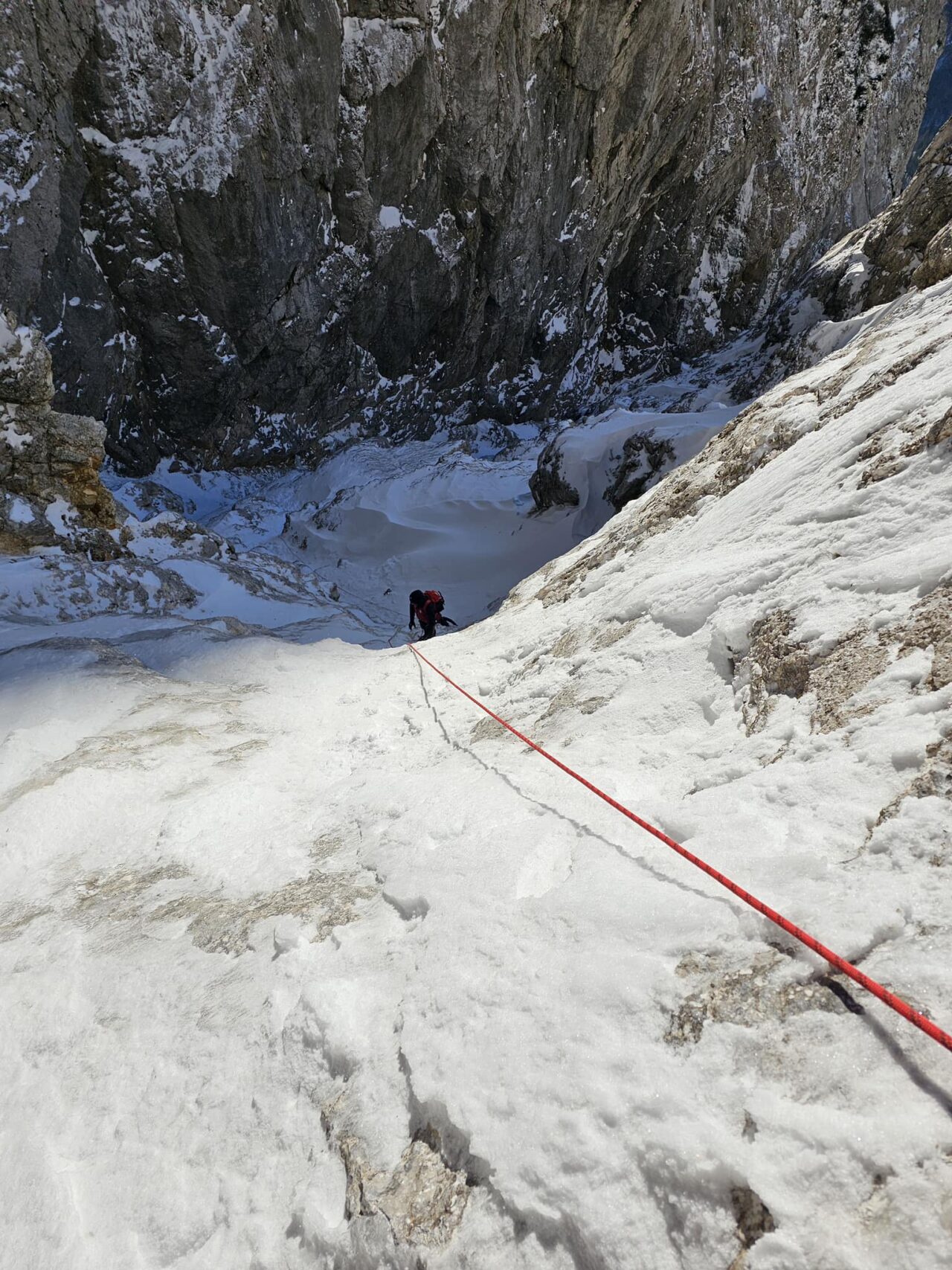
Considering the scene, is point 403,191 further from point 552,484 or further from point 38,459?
point 38,459

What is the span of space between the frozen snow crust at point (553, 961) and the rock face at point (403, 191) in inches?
773

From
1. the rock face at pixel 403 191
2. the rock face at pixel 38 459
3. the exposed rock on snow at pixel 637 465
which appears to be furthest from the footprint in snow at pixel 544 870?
the rock face at pixel 403 191

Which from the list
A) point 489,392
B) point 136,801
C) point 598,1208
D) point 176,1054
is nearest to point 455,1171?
point 598,1208

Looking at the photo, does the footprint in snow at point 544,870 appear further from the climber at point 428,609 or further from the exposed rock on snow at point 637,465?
the exposed rock on snow at point 637,465

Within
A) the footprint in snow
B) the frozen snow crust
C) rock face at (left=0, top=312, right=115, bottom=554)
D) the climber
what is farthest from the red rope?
rock face at (left=0, top=312, right=115, bottom=554)

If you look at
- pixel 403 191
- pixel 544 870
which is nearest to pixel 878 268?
pixel 403 191

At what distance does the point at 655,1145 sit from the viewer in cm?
115

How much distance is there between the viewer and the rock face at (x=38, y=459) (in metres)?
10.3

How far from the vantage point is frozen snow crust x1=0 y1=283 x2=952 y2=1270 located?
3.68 ft

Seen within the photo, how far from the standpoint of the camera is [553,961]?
1.62 metres

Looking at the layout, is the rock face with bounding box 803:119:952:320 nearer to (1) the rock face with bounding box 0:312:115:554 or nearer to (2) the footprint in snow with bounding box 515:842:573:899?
(2) the footprint in snow with bounding box 515:842:573:899

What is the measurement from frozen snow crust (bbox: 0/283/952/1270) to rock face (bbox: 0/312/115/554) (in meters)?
8.48

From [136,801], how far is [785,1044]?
3.35 meters

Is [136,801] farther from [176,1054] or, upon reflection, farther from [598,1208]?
[598,1208]
